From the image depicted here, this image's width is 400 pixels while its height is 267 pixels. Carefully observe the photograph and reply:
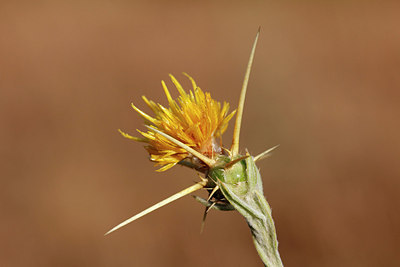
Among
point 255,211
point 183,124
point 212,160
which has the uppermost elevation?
point 183,124

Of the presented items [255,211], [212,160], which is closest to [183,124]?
[212,160]

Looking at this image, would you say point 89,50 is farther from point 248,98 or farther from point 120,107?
point 248,98

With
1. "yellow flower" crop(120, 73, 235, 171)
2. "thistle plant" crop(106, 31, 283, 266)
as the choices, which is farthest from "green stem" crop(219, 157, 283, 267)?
"yellow flower" crop(120, 73, 235, 171)

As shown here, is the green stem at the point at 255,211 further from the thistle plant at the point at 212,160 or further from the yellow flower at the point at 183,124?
the yellow flower at the point at 183,124

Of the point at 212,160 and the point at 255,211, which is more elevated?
the point at 212,160

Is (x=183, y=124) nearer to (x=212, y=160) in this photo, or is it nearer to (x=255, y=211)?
(x=212, y=160)

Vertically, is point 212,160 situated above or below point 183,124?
below

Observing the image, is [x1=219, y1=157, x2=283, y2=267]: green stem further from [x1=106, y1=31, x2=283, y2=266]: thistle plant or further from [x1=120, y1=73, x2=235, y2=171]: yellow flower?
[x1=120, y1=73, x2=235, y2=171]: yellow flower

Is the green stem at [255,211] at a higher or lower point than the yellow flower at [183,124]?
lower

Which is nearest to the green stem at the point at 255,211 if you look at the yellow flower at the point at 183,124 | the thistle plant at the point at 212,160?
the thistle plant at the point at 212,160

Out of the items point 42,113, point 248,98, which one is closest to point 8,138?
point 42,113

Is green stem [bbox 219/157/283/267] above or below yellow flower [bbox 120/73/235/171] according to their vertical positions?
below
